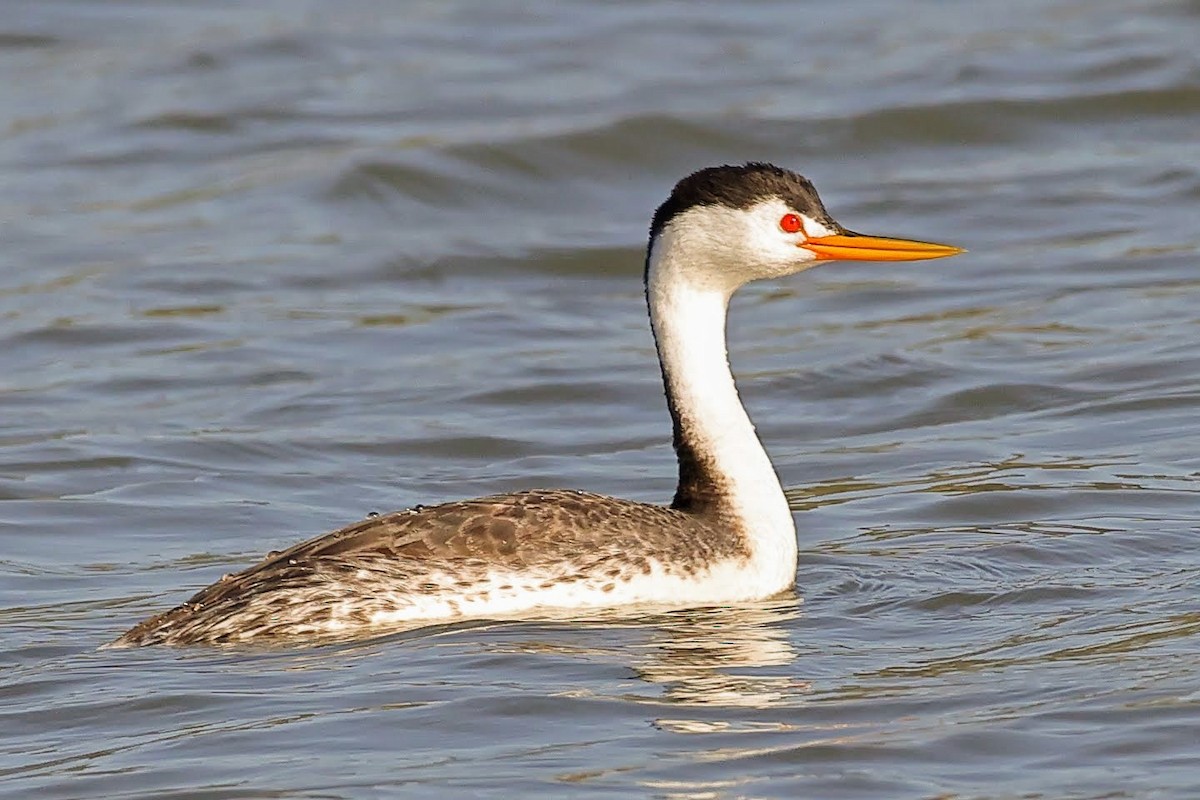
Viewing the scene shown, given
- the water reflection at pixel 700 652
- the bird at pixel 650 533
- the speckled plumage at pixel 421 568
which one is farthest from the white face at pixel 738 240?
the water reflection at pixel 700 652

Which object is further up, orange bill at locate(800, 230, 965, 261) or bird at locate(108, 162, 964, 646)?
orange bill at locate(800, 230, 965, 261)

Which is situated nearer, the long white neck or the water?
the water

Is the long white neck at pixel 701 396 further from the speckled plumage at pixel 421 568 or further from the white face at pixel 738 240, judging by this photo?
the speckled plumage at pixel 421 568

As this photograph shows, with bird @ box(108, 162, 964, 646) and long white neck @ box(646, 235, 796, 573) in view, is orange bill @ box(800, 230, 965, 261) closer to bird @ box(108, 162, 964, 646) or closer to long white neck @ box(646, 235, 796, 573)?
bird @ box(108, 162, 964, 646)

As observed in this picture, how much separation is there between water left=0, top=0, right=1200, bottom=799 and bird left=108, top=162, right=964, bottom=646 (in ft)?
0.38

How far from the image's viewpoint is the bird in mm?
8594

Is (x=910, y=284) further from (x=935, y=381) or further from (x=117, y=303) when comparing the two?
Result: (x=117, y=303)

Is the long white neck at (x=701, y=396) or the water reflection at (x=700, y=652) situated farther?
the long white neck at (x=701, y=396)

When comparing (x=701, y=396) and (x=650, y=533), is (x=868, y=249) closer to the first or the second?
(x=701, y=396)

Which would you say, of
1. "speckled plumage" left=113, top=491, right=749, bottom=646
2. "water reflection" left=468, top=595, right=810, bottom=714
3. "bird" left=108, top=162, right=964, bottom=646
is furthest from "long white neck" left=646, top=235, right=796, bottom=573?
"speckled plumage" left=113, top=491, right=749, bottom=646

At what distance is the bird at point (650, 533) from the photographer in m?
8.59

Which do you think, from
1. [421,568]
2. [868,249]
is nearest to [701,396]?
[868,249]

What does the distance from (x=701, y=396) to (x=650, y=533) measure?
87 cm

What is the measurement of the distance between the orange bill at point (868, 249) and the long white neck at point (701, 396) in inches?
14.8
